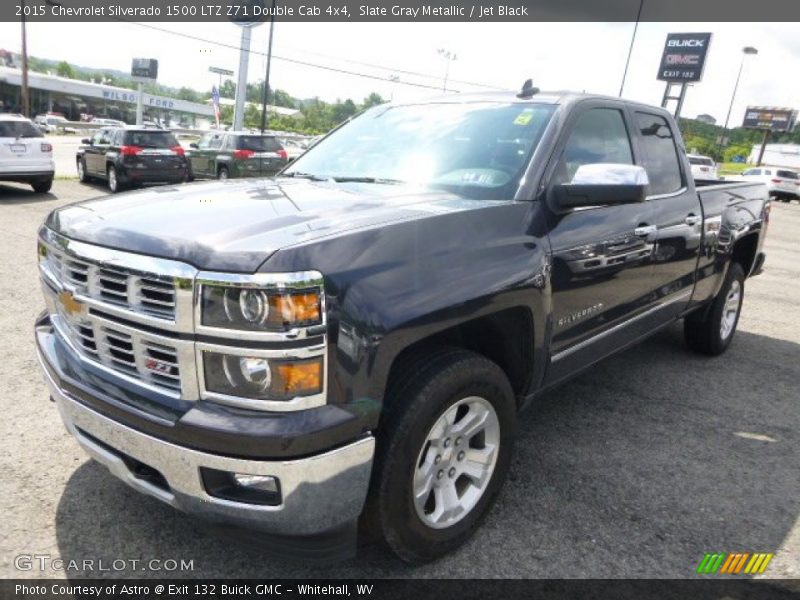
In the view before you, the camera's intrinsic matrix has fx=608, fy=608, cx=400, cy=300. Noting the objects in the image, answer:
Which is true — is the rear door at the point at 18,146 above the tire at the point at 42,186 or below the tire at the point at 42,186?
above

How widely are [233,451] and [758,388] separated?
4.22 meters

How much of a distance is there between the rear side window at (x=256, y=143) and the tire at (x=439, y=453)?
15317mm

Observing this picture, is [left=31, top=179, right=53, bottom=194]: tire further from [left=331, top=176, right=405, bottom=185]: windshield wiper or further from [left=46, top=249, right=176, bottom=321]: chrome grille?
[left=46, top=249, right=176, bottom=321]: chrome grille

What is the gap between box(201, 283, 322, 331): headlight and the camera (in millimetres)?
1835

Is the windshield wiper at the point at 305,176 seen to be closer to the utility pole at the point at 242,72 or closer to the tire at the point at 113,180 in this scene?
the tire at the point at 113,180

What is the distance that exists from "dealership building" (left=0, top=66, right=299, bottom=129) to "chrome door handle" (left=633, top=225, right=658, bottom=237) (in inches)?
3040

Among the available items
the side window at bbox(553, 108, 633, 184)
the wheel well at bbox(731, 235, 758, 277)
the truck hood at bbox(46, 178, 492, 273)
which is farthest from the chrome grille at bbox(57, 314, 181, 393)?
the wheel well at bbox(731, 235, 758, 277)

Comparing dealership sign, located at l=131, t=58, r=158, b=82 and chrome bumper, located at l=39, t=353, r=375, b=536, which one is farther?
dealership sign, located at l=131, t=58, r=158, b=82

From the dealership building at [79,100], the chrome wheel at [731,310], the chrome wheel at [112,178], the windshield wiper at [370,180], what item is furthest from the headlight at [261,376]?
the dealership building at [79,100]

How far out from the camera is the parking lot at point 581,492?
8.09 ft

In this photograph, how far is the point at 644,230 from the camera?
3.42m

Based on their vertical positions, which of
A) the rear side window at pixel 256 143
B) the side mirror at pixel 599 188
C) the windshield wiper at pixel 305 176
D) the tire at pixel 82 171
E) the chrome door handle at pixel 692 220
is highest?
the side mirror at pixel 599 188

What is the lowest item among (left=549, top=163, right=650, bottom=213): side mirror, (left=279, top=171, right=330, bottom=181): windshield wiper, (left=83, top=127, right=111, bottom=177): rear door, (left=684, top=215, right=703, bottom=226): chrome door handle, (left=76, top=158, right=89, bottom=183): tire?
(left=76, top=158, right=89, bottom=183): tire

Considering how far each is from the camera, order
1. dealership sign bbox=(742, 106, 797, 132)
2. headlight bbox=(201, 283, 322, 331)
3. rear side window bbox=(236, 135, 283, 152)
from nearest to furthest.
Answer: headlight bbox=(201, 283, 322, 331)
rear side window bbox=(236, 135, 283, 152)
dealership sign bbox=(742, 106, 797, 132)
